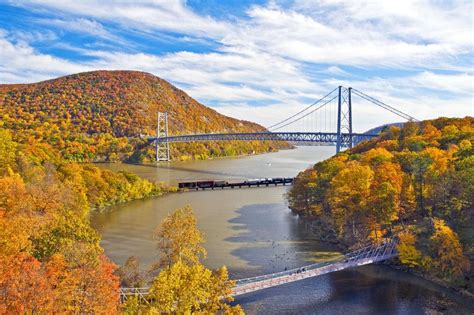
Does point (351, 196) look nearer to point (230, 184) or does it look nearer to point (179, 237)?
point (179, 237)

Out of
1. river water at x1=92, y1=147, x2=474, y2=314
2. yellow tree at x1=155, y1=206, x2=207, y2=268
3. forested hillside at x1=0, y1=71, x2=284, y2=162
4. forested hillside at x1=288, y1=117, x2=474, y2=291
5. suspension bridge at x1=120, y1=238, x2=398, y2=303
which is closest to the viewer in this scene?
yellow tree at x1=155, y1=206, x2=207, y2=268

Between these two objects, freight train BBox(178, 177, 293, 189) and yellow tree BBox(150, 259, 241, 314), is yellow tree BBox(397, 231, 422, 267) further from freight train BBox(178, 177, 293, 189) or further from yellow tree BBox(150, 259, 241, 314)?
freight train BBox(178, 177, 293, 189)

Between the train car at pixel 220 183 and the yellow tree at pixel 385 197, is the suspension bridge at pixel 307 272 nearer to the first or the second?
the yellow tree at pixel 385 197

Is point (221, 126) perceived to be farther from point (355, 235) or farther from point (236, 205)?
point (355, 235)

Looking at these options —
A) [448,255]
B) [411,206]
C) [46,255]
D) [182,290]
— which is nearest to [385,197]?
[411,206]

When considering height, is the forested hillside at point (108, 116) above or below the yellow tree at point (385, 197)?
above

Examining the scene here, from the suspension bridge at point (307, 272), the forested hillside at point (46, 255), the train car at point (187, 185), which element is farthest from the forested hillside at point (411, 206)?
the train car at point (187, 185)

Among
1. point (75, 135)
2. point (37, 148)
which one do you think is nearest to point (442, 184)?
point (37, 148)

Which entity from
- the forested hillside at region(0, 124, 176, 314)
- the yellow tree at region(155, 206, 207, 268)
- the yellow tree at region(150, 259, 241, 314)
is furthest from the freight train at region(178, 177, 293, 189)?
the yellow tree at region(150, 259, 241, 314)
